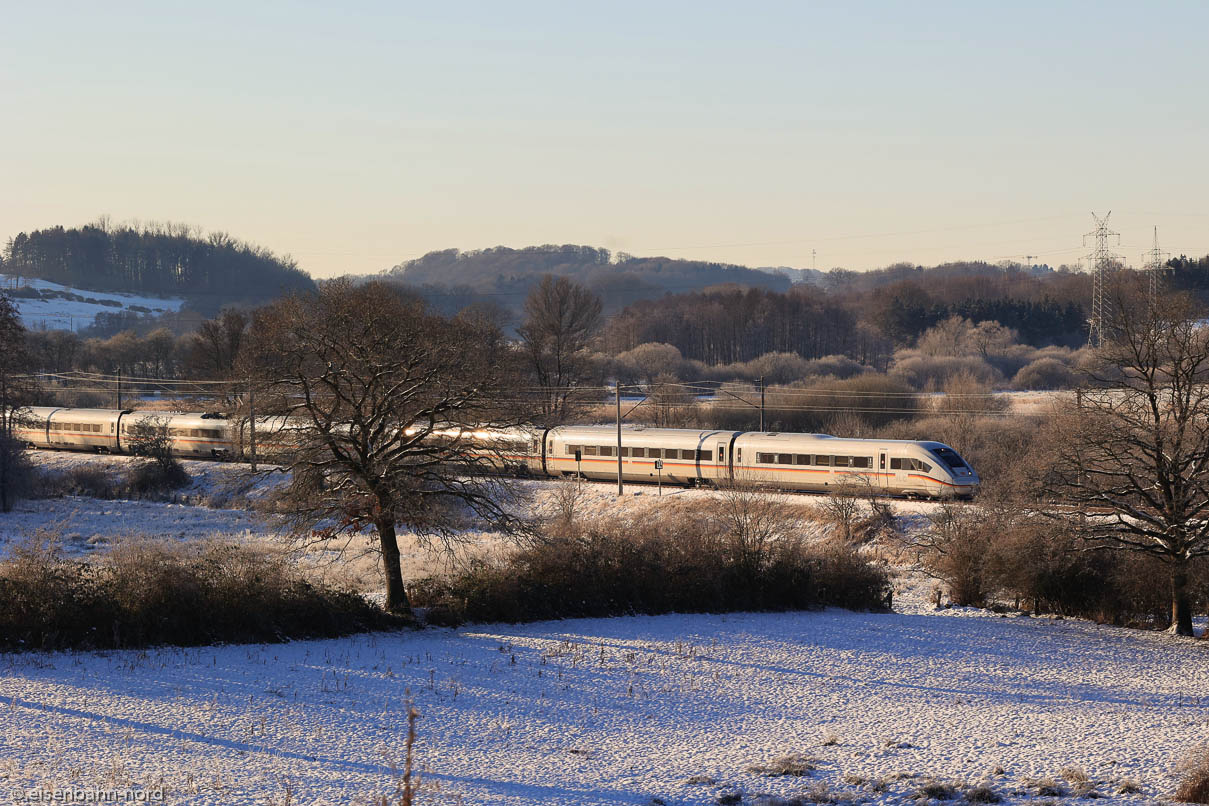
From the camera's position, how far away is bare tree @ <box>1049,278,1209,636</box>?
27234mm

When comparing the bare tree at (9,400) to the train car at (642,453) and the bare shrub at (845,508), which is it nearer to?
the train car at (642,453)

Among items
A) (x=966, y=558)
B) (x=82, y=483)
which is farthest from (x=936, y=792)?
(x=82, y=483)

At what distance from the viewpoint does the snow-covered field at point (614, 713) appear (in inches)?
530

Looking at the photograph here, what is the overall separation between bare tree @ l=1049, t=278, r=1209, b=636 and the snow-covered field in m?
2.50

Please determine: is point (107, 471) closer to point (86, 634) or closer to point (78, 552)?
point (78, 552)

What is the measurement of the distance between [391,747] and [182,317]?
633 feet

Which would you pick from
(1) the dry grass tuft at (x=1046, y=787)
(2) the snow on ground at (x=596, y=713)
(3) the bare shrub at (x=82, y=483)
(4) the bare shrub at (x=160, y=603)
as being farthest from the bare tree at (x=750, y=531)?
(3) the bare shrub at (x=82, y=483)

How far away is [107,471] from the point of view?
211 feet

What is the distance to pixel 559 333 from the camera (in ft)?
285

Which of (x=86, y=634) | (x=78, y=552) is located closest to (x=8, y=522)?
(x=78, y=552)

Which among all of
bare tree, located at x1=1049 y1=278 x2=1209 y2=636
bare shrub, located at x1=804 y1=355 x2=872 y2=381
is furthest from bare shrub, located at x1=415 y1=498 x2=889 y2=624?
bare shrub, located at x1=804 y1=355 x2=872 y2=381

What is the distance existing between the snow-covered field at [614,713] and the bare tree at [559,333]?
Result: 55320mm

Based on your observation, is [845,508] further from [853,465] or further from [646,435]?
[646,435]

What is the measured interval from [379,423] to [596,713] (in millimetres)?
10391
